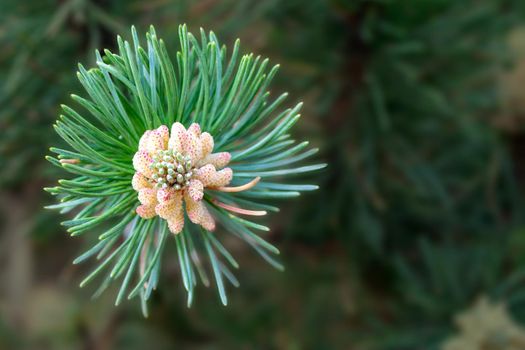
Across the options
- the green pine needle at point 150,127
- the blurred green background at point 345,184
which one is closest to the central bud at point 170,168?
the green pine needle at point 150,127

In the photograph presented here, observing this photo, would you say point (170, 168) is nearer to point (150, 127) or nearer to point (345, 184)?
point (150, 127)

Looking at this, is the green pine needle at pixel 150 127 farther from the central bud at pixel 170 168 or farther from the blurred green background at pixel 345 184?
the blurred green background at pixel 345 184

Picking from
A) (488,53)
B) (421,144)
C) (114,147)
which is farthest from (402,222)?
(114,147)

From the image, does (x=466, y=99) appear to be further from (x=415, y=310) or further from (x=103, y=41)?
(x=103, y=41)

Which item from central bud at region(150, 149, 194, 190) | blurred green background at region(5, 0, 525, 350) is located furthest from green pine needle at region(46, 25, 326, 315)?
blurred green background at region(5, 0, 525, 350)

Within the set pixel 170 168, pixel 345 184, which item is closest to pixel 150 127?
pixel 170 168

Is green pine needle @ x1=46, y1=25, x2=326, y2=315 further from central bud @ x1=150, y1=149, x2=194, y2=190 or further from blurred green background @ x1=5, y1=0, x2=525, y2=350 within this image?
blurred green background @ x1=5, y1=0, x2=525, y2=350
